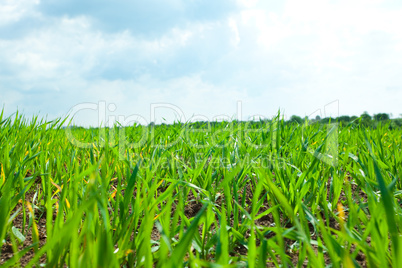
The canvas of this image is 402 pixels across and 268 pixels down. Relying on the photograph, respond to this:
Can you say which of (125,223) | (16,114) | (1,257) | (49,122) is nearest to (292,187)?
(125,223)

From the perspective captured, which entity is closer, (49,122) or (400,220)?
(400,220)

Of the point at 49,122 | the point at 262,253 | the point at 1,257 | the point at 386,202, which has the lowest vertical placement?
the point at 1,257

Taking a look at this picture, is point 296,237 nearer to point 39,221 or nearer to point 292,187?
point 292,187

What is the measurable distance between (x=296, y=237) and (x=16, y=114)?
2.76 metres

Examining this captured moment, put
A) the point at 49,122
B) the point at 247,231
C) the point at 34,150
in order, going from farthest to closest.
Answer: the point at 49,122 → the point at 34,150 → the point at 247,231

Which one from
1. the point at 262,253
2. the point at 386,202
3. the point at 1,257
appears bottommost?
the point at 1,257

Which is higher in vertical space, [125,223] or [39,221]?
[125,223]

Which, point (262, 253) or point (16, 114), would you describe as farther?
point (16, 114)

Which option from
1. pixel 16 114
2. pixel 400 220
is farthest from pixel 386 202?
pixel 16 114

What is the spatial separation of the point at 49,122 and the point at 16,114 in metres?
0.49

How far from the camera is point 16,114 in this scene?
2.71 m

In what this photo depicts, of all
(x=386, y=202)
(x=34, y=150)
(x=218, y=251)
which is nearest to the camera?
(x=386, y=202)

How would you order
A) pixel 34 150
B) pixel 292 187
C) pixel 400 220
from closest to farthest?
pixel 400 220
pixel 292 187
pixel 34 150

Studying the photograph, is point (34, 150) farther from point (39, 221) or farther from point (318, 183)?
point (318, 183)
